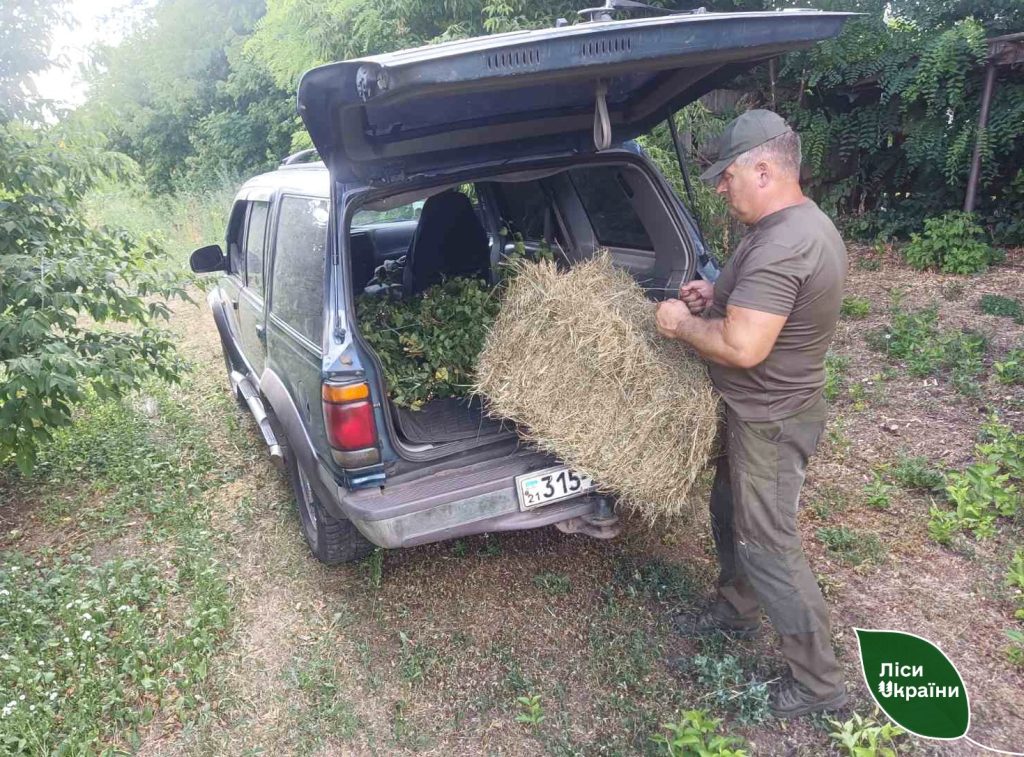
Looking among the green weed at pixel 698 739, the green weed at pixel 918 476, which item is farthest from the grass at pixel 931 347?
the green weed at pixel 698 739

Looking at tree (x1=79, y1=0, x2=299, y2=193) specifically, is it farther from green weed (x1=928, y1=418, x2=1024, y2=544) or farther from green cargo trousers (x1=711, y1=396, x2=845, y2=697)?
green cargo trousers (x1=711, y1=396, x2=845, y2=697)

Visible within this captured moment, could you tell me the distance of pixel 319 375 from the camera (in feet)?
8.62

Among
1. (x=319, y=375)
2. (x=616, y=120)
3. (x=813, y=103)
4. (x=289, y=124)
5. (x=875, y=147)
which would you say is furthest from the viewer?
(x=289, y=124)

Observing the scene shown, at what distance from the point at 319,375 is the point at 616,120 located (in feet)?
5.86

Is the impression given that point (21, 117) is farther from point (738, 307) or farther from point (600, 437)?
point (738, 307)

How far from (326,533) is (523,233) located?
1.95 metres

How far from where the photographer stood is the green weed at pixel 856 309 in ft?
19.8

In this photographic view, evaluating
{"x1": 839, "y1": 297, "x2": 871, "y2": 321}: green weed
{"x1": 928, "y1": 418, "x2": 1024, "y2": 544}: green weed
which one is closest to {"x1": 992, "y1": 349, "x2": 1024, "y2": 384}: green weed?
{"x1": 928, "y1": 418, "x2": 1024, "y2": 544}: green weed

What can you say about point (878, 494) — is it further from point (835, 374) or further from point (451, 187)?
point (451, 187)

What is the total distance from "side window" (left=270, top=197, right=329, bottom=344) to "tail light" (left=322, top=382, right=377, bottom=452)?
0.30m

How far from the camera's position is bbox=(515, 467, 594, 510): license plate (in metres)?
2.62

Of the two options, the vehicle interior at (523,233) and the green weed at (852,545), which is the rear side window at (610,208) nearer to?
the vehicle interior at (523,233)

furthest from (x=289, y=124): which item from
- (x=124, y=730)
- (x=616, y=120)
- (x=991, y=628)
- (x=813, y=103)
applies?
(x=991, y=628)

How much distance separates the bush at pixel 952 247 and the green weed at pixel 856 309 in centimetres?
137
